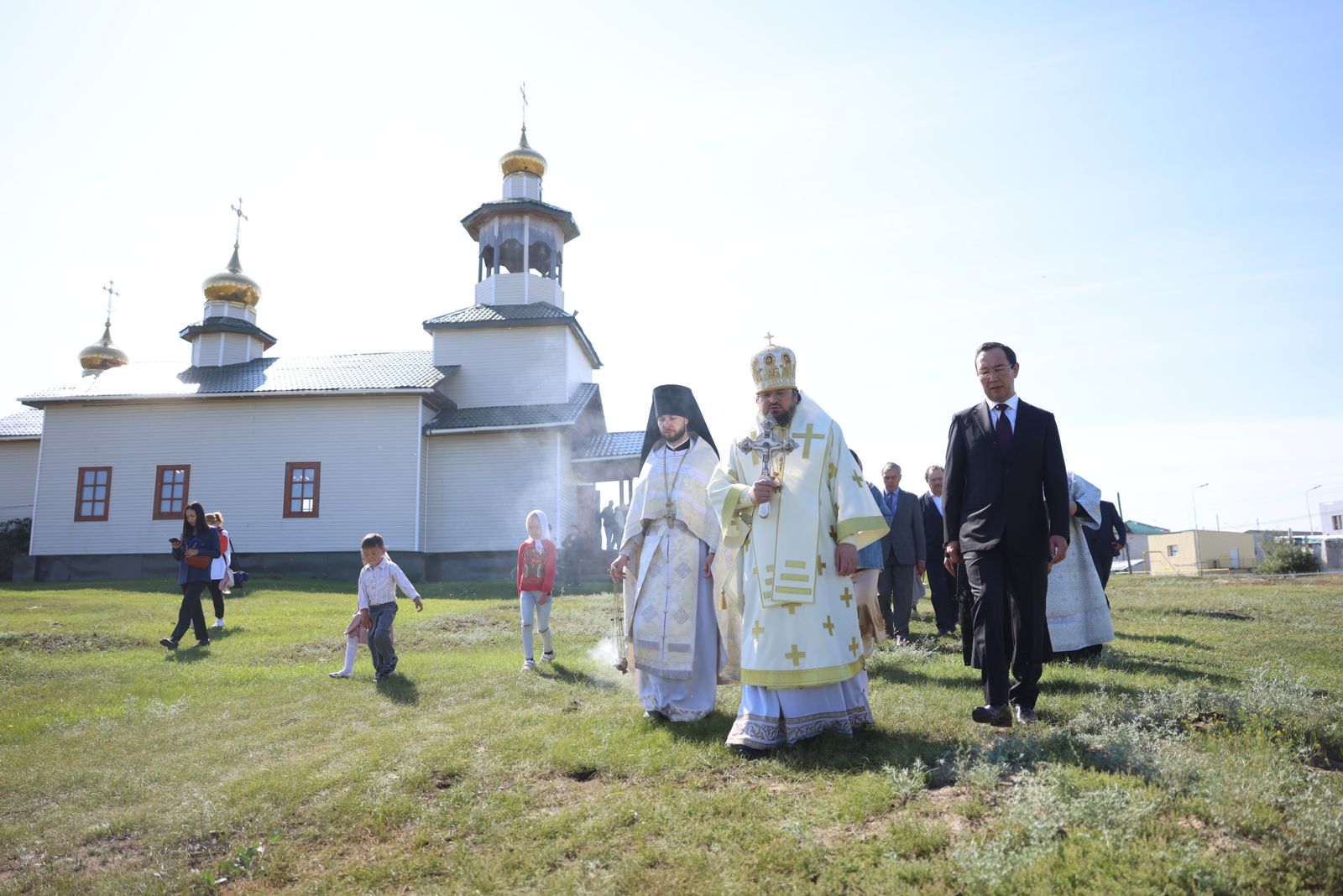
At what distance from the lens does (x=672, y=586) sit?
6.66 metres

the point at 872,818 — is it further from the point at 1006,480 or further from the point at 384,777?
the point at 384,777

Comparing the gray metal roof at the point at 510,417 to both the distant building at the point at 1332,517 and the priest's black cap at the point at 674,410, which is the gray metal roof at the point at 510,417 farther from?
the distant building at the point at 1332,517

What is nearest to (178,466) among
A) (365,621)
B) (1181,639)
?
(365,621)

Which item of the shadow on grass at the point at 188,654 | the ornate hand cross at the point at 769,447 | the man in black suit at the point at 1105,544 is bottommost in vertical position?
the shadow on grass at the point at 188,654

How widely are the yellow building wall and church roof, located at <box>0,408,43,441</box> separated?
159ft

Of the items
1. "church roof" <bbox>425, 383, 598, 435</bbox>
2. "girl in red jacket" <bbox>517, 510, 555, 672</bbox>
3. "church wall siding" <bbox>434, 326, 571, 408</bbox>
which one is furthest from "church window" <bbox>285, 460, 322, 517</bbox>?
"girl in red jacket" <bbox>517, 510, 555, 672</bbox>

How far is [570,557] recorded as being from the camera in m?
24.0

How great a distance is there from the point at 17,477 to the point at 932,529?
108 feet

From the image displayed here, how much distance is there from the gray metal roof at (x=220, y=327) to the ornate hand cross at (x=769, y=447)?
29.2 m

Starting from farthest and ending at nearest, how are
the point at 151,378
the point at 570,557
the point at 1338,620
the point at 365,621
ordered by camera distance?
the point at 151,378, the point at 570,557, the point at 1338,620, the point at 365,621

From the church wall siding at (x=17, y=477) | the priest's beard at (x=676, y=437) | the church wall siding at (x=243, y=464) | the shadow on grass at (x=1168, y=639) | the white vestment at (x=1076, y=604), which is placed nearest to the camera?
the priest's beard at (x=676, y=437)

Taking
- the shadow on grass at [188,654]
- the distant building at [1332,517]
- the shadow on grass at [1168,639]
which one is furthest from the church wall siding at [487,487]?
the distant building at [1332,517]

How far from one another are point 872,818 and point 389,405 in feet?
78.7

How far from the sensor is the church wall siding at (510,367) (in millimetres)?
27875
